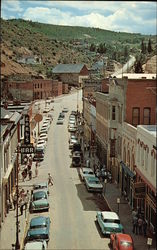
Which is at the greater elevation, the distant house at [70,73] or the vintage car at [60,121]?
the distant house at [70,73]

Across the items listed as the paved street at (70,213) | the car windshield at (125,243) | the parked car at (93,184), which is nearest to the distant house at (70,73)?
the paved street at (70,213)

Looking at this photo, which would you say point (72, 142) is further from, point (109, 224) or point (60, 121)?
point (109, 224)

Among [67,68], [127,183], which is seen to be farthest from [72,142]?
[67,68]

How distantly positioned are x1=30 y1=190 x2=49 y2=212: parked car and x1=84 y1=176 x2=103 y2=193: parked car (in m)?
3.14

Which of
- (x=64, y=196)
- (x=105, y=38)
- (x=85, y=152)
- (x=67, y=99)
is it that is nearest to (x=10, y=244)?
(x=64, y=196)

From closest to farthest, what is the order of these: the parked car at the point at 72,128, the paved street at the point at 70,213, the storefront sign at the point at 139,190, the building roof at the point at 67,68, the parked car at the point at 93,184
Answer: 1. the paved street at the point at 70,213
2. the storefront sign at the point at 139,190
3. the parked car at the point at 93,184
4. the parked car at the point at 72,128
5. the building roof at the point at 67,68

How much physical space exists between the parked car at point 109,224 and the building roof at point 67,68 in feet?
214

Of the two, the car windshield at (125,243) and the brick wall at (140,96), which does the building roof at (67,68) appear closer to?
the brick wall at (140,96)

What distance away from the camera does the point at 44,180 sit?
28484mm

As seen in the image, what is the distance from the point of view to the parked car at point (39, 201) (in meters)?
21.6

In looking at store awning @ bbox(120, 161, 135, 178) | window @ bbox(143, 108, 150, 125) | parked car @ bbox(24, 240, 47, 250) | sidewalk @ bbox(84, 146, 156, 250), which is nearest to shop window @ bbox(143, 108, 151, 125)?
window @ bbox(143, 108, 150, 125)

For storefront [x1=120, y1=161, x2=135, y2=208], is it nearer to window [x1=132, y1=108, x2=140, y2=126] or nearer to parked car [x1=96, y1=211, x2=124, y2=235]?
window [x1=132, y1=108, x2=140, y2=126]

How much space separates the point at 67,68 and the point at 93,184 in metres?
62.1

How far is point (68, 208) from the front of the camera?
22.3 metres
